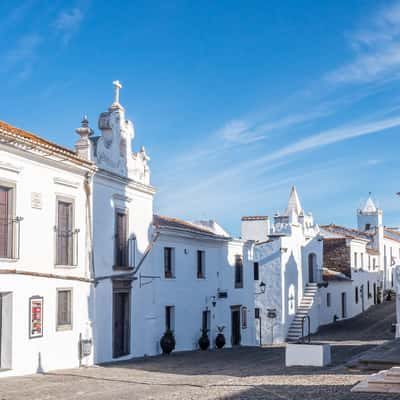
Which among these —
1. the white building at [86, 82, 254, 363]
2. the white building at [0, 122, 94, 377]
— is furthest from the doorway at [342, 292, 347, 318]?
the white building at [0, 122, 94, 377]

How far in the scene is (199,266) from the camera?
91.6ft

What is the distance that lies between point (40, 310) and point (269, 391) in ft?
22.7

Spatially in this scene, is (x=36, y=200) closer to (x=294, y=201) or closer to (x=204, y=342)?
(x=204, y=342)

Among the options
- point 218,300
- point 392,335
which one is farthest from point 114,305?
point 392,335

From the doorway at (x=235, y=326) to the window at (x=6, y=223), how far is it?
16.1 meters

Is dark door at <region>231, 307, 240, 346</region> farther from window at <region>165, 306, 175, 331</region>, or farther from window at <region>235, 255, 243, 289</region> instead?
window at <region>165, 306, 175, 331</region>

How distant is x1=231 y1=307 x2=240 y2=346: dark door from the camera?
102ft

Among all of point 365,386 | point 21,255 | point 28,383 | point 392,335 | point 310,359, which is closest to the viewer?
point 365,386

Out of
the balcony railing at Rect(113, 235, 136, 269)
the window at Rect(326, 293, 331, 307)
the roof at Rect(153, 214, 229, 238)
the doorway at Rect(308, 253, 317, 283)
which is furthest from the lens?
the window at Rect(326, 293, 331, 307)

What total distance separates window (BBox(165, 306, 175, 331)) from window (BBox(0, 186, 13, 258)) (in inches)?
377

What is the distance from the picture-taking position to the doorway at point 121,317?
2128cm

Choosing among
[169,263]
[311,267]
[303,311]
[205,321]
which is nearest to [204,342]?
[205,321]

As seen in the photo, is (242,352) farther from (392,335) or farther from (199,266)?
(392,335)

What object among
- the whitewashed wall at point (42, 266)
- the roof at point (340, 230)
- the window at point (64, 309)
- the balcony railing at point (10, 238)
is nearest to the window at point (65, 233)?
the whitewashed wall at point (42, 266)
